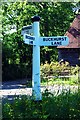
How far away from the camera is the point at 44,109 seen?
3.04 metres

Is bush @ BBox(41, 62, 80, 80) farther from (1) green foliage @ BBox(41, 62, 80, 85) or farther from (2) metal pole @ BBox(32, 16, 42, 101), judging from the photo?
(2) metal pole @ BBox(32, 16, 42, 101)

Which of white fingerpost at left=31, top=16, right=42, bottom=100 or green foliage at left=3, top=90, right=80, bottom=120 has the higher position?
white fingerpost at left=31, top=16, right=42, bottom=100

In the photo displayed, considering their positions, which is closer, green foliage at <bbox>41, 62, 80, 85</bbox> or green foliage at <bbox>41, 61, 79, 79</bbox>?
green foliage at <bbox>41, 62, 80, 85</bbox>

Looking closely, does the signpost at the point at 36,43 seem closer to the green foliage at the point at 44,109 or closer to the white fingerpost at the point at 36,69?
the white fingerpost at the point at 36,69

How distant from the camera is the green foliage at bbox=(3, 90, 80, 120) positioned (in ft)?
9.78

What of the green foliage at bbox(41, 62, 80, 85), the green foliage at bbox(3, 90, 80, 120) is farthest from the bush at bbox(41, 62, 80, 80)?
the green foliage at bbox(3, 90, 80, 120)

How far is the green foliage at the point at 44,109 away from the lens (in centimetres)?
298

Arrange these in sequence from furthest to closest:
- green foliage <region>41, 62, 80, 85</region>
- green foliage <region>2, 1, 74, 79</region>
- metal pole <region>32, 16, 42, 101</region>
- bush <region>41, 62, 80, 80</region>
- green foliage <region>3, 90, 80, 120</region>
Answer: green foliage <region>2, 1, 74, 79</region>, bush <region>41, 62, 80, 80</region>, green foliage <region>41, 62, 80, 85</region>, metal pole <region>32, 16, 42, 101</region>, green foliage <region>3, 90, 80, 120</region>

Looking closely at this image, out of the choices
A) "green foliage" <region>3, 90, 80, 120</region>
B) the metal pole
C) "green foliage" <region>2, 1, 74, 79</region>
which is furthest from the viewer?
"green foliage" <region>2, 1, 74, 79</region>

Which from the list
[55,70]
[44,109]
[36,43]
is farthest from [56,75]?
[44,109]

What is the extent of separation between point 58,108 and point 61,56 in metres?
11.4

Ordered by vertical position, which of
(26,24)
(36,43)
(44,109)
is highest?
(26,24)

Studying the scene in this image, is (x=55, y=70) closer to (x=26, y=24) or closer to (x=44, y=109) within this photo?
Result: (x=26, y=24)

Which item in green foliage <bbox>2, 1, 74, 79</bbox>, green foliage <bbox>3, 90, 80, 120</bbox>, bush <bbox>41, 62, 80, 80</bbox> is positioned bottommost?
green foliage <bbox>3, 90, 80, 120</bbox>
